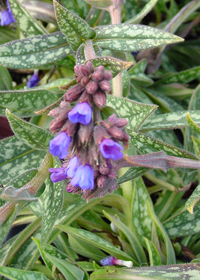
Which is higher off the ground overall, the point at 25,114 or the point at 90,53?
the point at 90,53

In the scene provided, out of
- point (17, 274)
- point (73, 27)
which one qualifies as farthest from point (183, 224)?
point (73, 27)

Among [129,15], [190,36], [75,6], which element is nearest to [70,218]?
[75,6]

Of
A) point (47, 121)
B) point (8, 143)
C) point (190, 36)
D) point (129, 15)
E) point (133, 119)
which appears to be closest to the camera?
point (133, 119)

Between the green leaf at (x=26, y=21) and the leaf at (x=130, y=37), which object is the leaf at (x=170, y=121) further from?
the green leaf at (x=26, y=21)

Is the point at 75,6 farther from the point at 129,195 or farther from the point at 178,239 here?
the point at 178,239

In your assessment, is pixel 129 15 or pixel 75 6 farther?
pixel 129 15

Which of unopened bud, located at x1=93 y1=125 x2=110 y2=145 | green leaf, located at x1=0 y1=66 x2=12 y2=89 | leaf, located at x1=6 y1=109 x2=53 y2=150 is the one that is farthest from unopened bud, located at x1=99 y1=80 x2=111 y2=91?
green leaf, located at x1=0 y1=66 x2=12 y2=89

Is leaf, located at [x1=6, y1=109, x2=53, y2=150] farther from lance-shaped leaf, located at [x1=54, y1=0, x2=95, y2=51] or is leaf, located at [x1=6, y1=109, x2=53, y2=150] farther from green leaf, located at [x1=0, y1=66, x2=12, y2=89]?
green leaf, located at [x1=0, y1=66, x2=12, y2=89]
